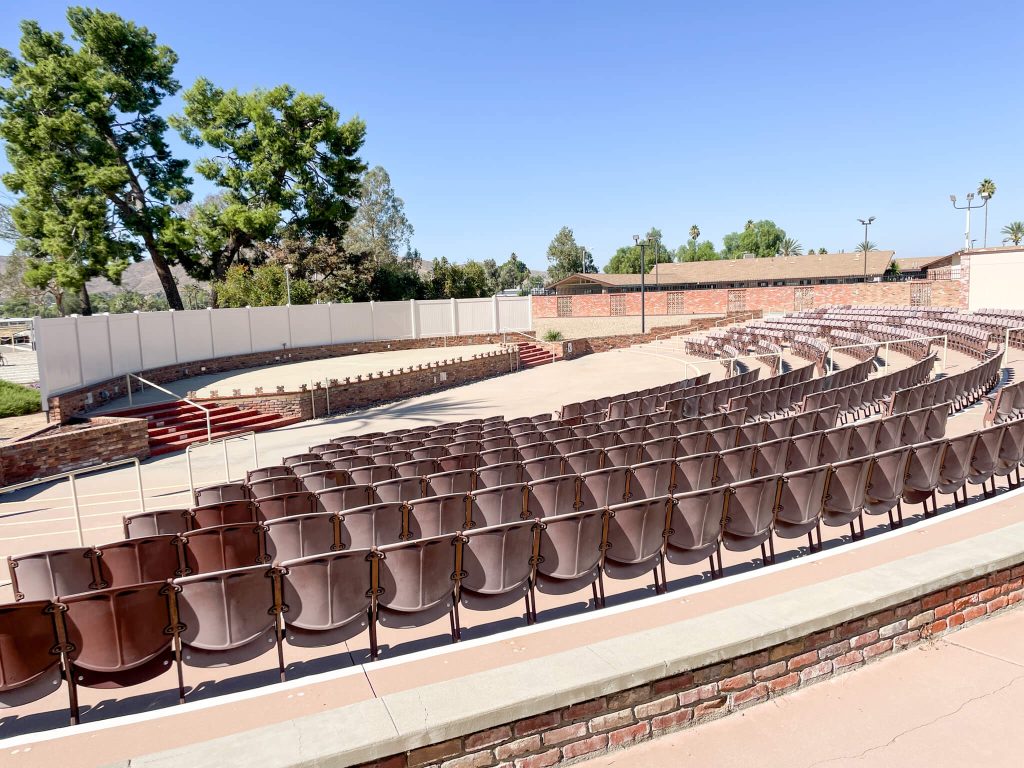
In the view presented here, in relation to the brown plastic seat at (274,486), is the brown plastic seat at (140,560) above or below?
above

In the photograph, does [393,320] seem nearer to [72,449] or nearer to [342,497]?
[72,449]

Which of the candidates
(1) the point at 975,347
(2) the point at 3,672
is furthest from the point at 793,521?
(1) the point at 975,347

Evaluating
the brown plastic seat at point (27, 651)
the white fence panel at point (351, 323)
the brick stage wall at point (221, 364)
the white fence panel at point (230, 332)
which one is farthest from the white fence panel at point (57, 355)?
the brown plastic seat at point (27, 651)

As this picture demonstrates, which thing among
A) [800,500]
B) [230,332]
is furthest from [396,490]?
[230,332]

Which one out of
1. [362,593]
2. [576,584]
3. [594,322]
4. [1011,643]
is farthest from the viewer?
[594,322]

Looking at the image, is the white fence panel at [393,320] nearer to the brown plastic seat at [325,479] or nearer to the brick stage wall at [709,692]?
the brown plastic seat at [325,479]

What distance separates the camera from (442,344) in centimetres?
3750

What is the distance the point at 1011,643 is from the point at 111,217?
42.5 metres

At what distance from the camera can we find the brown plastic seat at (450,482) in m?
7.21

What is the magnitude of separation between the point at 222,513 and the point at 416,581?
10.5 feet

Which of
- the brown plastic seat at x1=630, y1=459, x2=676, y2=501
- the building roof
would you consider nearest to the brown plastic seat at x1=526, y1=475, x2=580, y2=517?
the brown plastic seat at x1=630, y1=459, x2=676, y2=501

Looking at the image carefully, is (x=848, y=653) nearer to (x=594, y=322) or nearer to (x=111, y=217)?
(x=111, y=217)

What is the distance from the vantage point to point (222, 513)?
6.61 metres

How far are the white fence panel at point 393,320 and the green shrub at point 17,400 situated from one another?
19.6m
